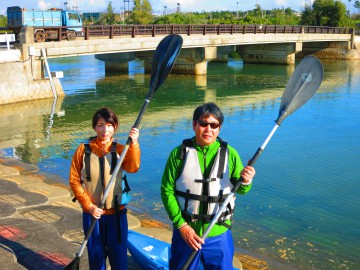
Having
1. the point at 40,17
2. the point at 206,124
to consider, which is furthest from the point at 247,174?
the point at 40,17

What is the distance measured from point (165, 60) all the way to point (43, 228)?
252 centimetres

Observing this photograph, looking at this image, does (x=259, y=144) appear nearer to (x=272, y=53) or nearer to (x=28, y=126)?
(x=28, y=126)

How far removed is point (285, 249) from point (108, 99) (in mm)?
14577

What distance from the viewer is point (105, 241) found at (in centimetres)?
376

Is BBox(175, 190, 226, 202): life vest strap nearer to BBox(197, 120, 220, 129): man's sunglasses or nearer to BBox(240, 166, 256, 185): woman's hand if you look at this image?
BBox(240, 166, 256, 185): woman's hand

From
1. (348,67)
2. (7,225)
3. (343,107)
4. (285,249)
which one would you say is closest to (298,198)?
(285,249)

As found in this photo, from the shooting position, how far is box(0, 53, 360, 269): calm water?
A: 6820 mm

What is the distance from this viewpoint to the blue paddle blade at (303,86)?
11.9 ft

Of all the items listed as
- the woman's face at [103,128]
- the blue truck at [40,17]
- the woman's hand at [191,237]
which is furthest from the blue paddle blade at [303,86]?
the blue truck at [40,17]

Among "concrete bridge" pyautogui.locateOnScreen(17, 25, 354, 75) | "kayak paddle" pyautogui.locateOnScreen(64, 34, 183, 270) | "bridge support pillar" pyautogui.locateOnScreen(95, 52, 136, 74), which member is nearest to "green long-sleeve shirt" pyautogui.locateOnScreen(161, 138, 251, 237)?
"kayak paddle" pyautogui.locateOnScreen(64, 34, 183, 270)

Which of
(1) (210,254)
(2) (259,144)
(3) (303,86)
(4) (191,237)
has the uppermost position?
(3) (303,86)

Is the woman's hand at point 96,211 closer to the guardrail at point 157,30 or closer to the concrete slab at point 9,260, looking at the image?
the concrete slab at point 9,260

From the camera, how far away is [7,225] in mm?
5328

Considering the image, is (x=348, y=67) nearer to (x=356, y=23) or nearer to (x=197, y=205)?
(x=356, y=23)
